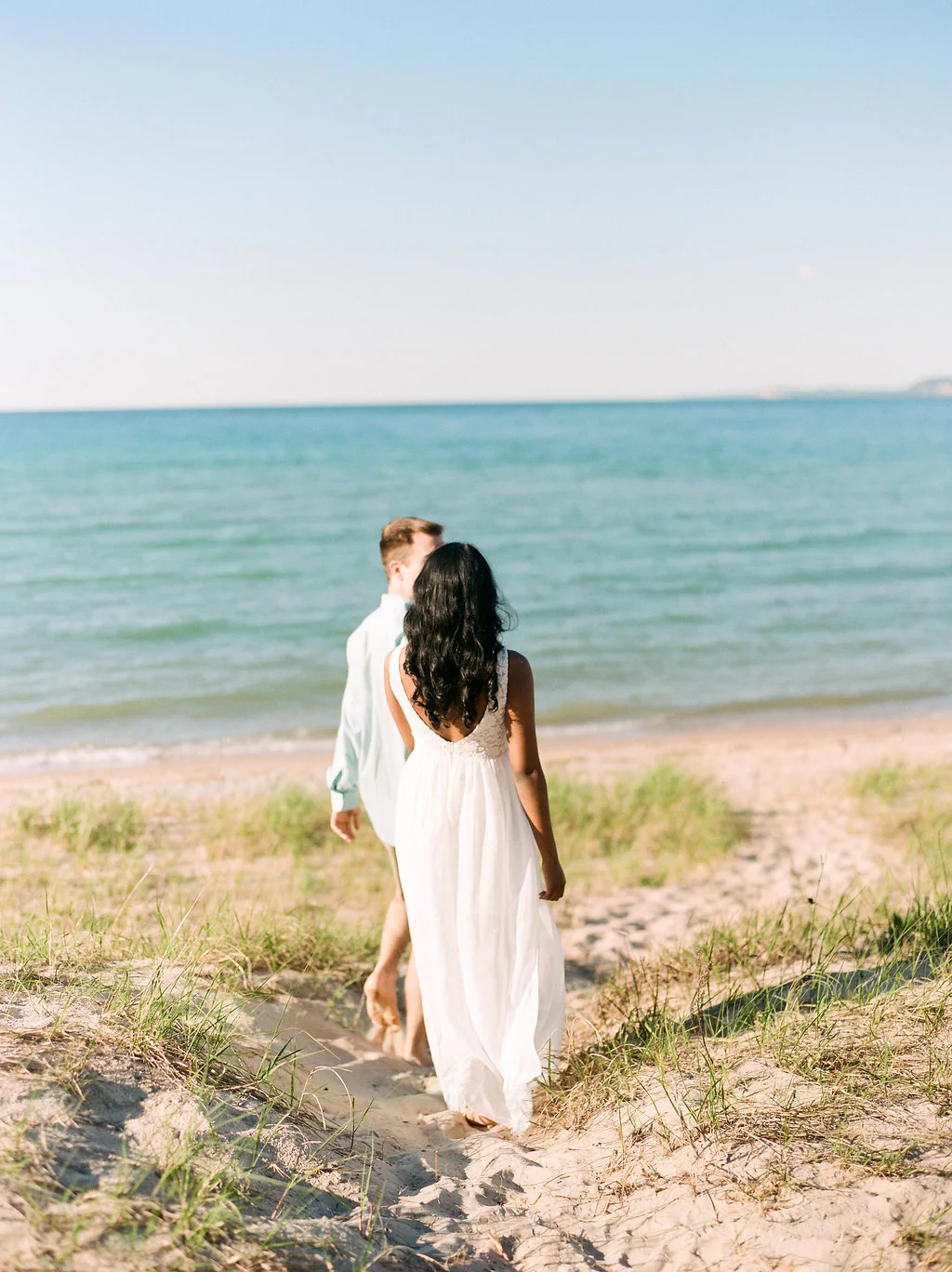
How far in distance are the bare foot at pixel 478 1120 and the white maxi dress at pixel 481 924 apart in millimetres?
22

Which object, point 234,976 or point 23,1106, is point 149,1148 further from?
point 234,976

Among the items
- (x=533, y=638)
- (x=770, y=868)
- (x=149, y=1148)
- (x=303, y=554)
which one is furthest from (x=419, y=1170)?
(x=303, y=554)

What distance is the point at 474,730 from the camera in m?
3.57

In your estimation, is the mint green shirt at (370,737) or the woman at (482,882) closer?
the woman at (482,882)

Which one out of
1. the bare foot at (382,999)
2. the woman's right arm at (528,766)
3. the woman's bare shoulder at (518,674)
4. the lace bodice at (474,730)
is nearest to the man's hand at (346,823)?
the bare foot at (382,999)

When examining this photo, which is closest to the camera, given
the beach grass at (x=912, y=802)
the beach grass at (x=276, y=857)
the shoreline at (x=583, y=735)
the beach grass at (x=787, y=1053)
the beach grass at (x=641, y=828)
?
the beach grass at (x=787, y=1053)

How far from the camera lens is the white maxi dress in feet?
11.9

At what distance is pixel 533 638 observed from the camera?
642 inches

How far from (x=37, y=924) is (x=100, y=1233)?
7.15 feet

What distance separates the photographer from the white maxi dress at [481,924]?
143 inches

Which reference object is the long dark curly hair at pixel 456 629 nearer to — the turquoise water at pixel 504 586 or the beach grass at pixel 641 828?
the beach grass at pixel 641 828

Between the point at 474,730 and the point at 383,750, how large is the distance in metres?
1.04

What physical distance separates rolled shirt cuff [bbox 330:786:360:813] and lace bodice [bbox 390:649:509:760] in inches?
36.1

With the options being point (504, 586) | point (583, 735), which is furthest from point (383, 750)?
point (504, 586)
